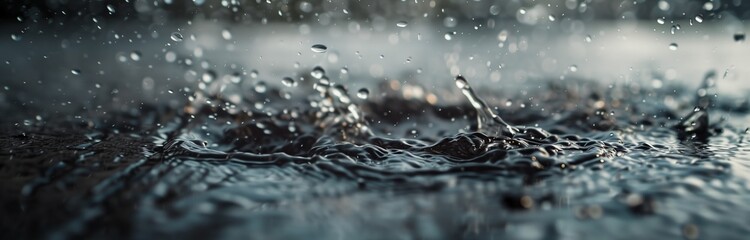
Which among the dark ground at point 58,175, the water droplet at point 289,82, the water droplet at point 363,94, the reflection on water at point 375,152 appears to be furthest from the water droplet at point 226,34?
the dark ground at point 58,175

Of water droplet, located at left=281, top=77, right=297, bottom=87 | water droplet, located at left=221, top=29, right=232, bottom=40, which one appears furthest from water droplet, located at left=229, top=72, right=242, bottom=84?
water droplet, located at left=221, top=29, right=232, bottom=40

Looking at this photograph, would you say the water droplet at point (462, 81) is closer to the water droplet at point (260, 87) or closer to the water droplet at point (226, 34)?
the water droplet at point (260, 87)

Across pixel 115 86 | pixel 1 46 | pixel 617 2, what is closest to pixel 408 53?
pixel 617 2

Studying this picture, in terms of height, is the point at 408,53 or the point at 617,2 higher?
the point at 617,2

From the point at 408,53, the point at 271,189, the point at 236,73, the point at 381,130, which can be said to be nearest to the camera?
the point at 271,189

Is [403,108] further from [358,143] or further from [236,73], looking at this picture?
[236,73]
